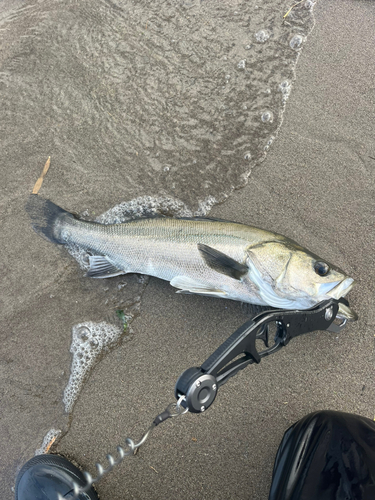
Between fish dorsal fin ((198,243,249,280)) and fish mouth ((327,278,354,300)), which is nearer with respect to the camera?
fish mouth ((327,278,354,300))

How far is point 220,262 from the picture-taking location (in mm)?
2473

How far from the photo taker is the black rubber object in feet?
6.85

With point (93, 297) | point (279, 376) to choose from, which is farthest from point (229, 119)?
point (279, 376)

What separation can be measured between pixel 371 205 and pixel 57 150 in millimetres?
2963

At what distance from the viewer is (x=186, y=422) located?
2.60 metres

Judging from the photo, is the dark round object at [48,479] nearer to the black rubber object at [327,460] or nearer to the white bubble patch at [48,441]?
the white bubble patch at [48,441]

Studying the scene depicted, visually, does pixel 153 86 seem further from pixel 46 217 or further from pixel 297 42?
pixel 46 217

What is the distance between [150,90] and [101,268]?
5.95 ft

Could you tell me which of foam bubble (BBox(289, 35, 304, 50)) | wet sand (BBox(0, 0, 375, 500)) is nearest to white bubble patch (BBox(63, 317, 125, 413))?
wet sand (BBox(0, 0, 375, 500))

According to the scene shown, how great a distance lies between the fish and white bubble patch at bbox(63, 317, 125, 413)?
48 centimetres

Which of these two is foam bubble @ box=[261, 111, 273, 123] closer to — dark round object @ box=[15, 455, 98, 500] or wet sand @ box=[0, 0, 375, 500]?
wet sand @ box=[0, 0, 375, 500]

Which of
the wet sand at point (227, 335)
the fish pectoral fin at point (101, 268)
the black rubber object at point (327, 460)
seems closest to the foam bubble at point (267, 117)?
the wet sand at point (227, 335)

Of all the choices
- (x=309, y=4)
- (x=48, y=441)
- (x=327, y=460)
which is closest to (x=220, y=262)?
(x=327, y=460)

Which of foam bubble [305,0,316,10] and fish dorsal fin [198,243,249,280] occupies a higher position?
foam bubble [305,0,316,10]
